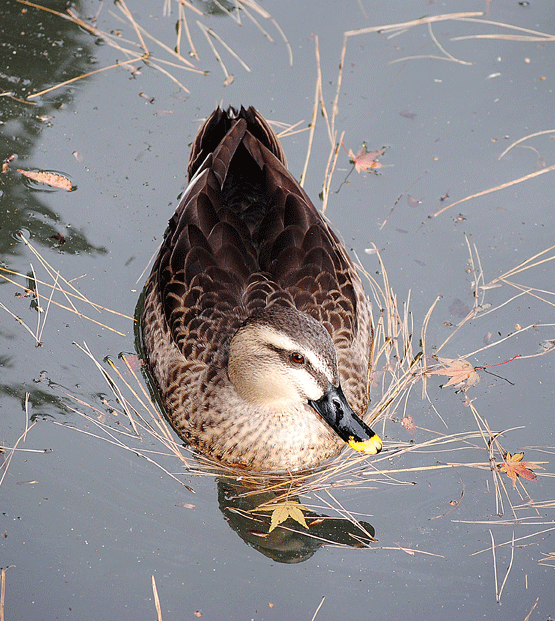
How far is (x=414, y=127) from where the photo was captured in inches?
247

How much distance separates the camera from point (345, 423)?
387 cm

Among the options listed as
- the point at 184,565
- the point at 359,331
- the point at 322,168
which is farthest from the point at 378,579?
the point at 322,168

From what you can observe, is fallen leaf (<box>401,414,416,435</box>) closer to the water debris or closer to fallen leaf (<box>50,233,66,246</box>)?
the water debris

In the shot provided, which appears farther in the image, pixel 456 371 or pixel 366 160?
pixel 366 160

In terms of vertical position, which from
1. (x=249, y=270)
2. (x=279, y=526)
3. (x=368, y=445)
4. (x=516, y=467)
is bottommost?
(x=279, y=526)

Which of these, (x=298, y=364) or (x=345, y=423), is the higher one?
(x=298, y=364)

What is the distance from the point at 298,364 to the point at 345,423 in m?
0.43

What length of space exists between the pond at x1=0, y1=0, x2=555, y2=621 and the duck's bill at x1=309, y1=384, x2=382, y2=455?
785 mm

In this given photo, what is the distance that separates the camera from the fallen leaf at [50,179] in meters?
5.84

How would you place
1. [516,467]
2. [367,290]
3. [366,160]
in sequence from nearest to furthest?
[516,467] → [367,290] → [366,160]

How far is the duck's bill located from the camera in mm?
3840

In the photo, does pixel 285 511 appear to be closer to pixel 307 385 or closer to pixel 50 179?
pixel 307 385

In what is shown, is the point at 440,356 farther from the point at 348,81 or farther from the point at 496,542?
the point at 348,81

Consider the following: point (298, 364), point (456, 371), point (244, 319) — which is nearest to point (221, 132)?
point (244, 319)
